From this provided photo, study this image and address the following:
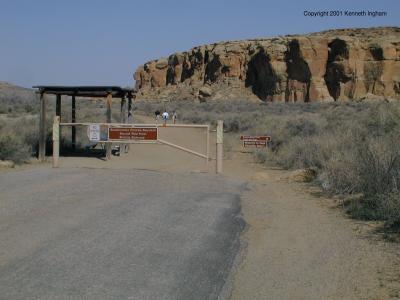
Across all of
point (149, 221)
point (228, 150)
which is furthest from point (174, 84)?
point (149, 221)

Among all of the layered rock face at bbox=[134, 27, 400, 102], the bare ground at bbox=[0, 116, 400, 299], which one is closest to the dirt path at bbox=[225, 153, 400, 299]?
the bare ground at bbox=[0, 116, 400, 299]

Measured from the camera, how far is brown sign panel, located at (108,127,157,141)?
16406 mm

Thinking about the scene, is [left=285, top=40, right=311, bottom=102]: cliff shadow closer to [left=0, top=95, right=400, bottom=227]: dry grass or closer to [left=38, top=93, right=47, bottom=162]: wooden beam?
[left=0, top=95, right=400, bottom=227]: dry grass

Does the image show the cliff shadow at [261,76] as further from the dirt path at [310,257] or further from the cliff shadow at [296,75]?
the dirt path at [310,257]

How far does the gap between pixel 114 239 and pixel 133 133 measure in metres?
9.01

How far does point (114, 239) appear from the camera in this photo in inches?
302

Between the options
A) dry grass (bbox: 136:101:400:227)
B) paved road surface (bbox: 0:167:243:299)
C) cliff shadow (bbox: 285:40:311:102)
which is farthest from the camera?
cliff shadow (bbox: 285:40:311:102)

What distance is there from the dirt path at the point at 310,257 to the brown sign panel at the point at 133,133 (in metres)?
5.18

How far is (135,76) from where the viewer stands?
494 ft

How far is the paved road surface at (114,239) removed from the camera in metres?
5.84

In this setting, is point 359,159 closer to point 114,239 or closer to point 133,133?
point 133,133

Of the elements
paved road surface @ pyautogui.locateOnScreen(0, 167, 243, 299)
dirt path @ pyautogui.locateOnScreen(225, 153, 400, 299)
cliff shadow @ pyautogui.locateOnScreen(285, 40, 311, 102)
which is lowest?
dirt path @ pyautogui.locateOnScreen(225, 153, 400, 299)

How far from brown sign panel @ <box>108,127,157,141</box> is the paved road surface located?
3443 millimetres

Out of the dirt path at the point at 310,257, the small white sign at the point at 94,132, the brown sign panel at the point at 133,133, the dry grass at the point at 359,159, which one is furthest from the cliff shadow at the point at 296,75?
the dirt path at the point at 310,257
